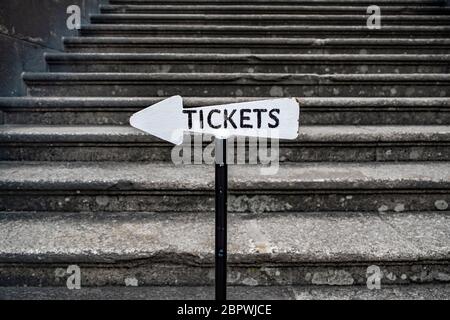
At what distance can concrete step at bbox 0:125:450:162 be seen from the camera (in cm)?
221

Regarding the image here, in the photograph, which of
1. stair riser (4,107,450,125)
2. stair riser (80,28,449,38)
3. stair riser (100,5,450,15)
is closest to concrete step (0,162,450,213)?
stair riser (4,107,450,125)

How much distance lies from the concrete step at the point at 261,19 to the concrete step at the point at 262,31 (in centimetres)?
22

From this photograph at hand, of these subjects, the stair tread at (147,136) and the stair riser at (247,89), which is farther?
the stair riser at (247,89)

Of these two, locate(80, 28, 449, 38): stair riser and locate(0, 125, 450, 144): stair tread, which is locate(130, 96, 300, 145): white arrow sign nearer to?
locate(0, 125, 450, 144): stair tread

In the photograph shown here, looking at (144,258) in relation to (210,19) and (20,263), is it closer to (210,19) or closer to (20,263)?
(20,263)

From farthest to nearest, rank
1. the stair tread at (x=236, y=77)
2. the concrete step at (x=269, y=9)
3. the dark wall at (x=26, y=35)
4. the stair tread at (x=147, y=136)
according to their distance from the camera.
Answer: the concrete step at (x=269, y=9) → the stair tread at (x=236, y=77) → the dark wall at (x=26, y=35) → the stair tread at (x=147, y=136)

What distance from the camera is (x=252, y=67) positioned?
10.3 feet

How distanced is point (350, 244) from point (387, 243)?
0.18m

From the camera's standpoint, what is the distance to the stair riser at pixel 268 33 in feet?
11.9

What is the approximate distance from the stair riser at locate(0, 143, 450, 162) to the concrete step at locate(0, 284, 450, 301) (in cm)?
90

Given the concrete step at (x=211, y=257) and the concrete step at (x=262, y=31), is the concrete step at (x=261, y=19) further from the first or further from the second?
the concrete step at (x=211, y=257)

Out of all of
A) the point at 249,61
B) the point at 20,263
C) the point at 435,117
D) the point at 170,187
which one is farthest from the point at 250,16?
the point at 20,263

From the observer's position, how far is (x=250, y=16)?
3.90 m

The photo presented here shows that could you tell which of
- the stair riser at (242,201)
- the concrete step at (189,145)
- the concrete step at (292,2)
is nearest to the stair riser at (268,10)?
the concrete step at (292,2)
